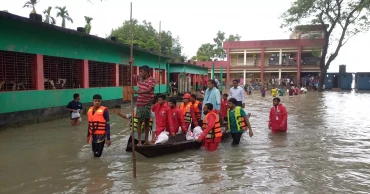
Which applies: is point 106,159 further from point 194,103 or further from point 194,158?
point 194,103

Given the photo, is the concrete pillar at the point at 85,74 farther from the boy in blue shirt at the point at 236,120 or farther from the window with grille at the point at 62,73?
the boy in blue shirt at the point at 236,120

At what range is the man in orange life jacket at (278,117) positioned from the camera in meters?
8.80

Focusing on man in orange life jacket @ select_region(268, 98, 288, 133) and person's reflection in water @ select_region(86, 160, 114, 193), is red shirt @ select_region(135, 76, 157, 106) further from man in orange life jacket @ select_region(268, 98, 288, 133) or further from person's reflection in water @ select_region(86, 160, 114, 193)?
man in orange life jacket @ select_region(268, 98, 288, 133)

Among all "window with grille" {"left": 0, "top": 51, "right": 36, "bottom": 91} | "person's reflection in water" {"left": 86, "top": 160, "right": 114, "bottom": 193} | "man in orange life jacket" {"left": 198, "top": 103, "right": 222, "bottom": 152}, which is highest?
"window with grille" {"left": 0, "top": 51, "right": 36, "bottom": 91}

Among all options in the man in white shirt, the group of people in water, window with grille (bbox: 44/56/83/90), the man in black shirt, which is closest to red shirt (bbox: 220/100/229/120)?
the group of people in water

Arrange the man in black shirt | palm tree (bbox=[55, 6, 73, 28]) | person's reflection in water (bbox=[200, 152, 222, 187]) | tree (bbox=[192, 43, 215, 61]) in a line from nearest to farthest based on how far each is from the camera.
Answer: person's reflection in water (bbox=[200, 152, 222, 187]) < the man in black shirt < palm tree (bbox=[55, 6, 73, 28]) < tree (bbox=[192, 43, 215, 61])

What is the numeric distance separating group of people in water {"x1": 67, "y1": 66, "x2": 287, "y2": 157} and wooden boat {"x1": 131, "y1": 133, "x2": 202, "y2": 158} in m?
0.21

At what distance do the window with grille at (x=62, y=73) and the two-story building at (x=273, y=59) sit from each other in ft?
102

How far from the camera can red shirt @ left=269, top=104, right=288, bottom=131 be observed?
348 inches

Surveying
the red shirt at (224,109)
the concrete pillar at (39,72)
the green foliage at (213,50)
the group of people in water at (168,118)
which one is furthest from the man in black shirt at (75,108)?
the green foliage at (213,50)

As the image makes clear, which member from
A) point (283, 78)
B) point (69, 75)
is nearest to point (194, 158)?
point (69, 75)

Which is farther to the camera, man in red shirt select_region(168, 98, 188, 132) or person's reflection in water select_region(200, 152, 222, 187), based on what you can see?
man in red shirt select_region(168, 98, 188, 132)

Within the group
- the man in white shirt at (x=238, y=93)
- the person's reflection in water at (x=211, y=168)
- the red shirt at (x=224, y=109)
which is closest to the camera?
the person's reflection in water at (x=211, y=168)

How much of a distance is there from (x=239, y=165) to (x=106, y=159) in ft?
9.00
